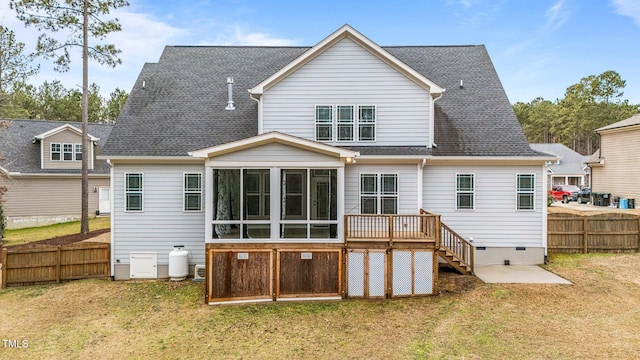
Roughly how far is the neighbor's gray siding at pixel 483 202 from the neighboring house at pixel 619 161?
60.4 ft

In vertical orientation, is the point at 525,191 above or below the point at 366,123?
below

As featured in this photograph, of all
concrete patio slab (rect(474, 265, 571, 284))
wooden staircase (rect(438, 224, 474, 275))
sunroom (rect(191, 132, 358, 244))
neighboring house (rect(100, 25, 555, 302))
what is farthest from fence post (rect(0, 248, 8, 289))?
concrete patio slab (rect(474, 265, 571, 284))

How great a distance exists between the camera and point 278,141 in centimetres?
891

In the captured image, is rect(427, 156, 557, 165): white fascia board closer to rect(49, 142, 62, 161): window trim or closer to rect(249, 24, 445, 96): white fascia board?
rect(249, 24, 445, 96): white fascia board

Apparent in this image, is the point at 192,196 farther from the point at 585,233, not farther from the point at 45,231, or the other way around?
the point at 585,233

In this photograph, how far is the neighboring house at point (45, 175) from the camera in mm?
19828

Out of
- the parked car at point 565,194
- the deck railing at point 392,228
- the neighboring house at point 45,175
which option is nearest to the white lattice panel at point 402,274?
the deck railing at point 392,228

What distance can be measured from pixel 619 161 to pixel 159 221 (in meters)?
31.1

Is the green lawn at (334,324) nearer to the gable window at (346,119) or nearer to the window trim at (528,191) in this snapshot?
the window trim at (528,191)

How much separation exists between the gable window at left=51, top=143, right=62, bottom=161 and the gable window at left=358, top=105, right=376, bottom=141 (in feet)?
68.3

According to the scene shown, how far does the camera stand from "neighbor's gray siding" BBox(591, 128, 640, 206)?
2284 centimetres

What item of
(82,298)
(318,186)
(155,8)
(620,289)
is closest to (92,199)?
(155,8)

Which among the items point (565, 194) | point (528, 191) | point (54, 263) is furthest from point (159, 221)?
point (565, 194)

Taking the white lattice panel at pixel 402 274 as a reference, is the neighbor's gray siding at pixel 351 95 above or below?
above
